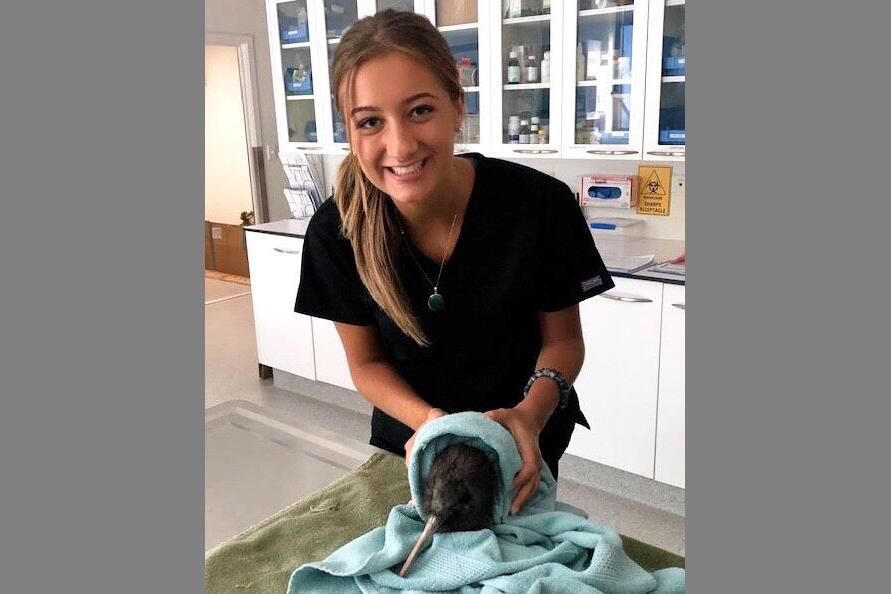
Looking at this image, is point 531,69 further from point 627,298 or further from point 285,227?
point 285,227

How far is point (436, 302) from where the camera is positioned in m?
0.98

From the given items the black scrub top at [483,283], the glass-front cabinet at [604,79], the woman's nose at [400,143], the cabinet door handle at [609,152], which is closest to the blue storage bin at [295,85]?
the glass-front cabinet at [604,79]

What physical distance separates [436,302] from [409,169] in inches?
9.4

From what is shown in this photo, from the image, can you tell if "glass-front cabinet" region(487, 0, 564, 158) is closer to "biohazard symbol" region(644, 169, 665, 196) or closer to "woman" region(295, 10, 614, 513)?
"biohazard symbol" region(644, 169, 665, 196)

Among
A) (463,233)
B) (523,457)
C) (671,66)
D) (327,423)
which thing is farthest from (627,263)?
(327,423)

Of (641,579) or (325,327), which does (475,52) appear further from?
(641,579)

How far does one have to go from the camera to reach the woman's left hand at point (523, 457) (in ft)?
2.55

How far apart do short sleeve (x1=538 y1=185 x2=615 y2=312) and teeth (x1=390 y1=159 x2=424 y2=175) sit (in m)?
0.25

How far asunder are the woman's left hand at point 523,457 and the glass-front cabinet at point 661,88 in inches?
52.2

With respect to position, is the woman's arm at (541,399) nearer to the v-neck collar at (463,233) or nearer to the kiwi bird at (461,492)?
the kiwi bird at (461,492)

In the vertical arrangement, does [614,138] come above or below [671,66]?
below

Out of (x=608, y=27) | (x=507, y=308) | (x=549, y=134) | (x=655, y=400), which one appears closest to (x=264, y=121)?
(x=549, y=134)

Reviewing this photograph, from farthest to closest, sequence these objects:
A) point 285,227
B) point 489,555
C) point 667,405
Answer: point 285,227 → point 667,405 → point 489,555

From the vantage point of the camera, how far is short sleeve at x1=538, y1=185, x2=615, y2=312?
100 centimetres
